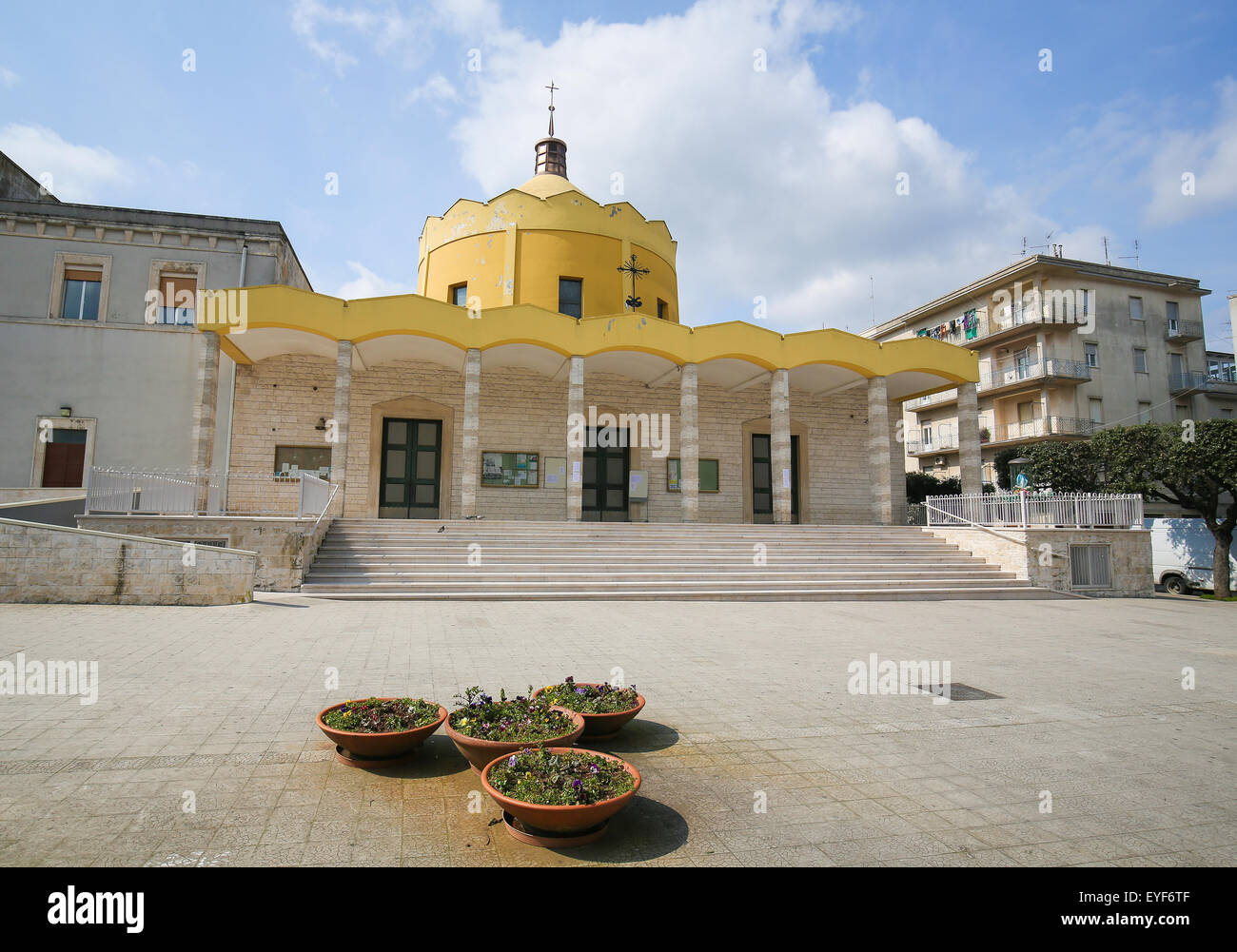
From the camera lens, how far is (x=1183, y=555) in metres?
21.8

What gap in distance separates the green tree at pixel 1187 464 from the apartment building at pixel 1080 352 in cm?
1031

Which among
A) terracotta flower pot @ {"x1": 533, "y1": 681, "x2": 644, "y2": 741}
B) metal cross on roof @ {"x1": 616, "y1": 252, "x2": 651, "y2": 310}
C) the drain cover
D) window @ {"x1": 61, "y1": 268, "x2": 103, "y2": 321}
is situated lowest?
the drain cover

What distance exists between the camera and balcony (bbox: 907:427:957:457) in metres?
34.0

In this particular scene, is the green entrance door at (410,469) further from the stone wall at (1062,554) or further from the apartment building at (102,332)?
the stone wall at (1062,554)

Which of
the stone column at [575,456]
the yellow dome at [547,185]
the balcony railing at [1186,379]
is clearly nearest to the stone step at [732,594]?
the stone column at [575,456]

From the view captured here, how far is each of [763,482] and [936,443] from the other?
16.6 metres

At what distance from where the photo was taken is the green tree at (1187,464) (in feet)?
59.1

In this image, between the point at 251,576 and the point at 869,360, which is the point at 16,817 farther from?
the point at 869,360

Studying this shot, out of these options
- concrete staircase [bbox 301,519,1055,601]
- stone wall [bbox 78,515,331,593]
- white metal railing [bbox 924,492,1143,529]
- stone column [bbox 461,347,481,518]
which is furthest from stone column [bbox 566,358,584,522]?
white metal railing [bbox 924,492,1143,529]

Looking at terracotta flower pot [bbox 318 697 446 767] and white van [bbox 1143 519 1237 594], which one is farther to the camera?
white van [bbox 1143 519 1237 594]

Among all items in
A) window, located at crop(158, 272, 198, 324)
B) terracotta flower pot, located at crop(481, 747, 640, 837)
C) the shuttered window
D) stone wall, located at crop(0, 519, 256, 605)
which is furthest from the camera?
window, located at crop(158, 272, 198, 324)

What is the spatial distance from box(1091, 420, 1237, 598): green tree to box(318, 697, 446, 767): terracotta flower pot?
889 inches

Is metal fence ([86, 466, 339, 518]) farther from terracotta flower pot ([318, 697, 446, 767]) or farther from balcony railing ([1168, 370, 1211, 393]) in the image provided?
balcony railing ([1168, 370, 1211, 393])
